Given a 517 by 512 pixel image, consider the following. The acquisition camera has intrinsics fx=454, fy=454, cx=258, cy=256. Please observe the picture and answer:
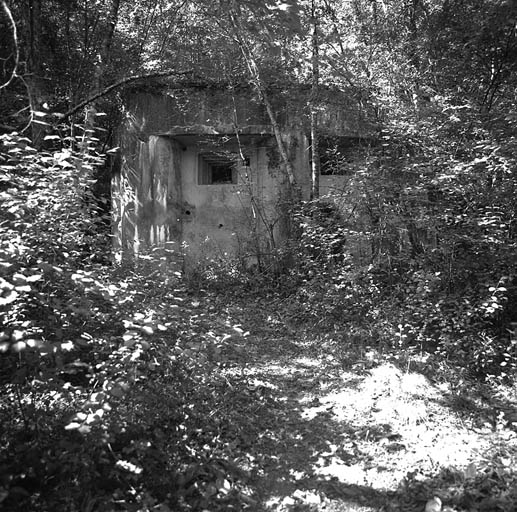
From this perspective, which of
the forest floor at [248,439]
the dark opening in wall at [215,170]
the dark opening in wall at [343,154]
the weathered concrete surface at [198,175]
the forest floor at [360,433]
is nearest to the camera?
the forest floor at [248,439]

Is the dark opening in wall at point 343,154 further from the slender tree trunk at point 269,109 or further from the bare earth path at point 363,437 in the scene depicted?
the bare earth path at point 363,437

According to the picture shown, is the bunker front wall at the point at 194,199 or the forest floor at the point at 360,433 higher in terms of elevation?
the bunker front wall at the point at 194,199

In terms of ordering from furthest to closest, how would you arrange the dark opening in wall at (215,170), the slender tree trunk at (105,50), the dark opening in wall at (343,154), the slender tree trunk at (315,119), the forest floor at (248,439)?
the dark opening in wall at (215,170) < the slender tree trunk at (105,50) < the slender tree trunk at (315,119) < the dark opening in wall at (343,154) < the forest floor at (248,439)

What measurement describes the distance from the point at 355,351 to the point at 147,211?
5.79 meters

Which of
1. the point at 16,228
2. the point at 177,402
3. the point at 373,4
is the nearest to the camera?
the point at 16,228

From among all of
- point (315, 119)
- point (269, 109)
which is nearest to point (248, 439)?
point (315, 119)

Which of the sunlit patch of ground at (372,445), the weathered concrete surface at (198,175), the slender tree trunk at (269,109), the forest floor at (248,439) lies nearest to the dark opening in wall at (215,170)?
the weathered concrete surface at (198,175)

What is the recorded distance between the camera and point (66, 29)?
8984mm

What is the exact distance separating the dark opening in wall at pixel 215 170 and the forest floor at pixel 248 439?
19.9ft

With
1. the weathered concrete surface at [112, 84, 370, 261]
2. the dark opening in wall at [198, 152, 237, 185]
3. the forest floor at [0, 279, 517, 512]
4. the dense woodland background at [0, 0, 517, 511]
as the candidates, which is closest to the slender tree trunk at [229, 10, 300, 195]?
the dense woodland background at [0, 0, 517, 511]

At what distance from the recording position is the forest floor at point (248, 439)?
2.78 m

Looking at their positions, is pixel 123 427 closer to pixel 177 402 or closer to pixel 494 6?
pixel 177 402

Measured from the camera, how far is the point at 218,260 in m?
9.16

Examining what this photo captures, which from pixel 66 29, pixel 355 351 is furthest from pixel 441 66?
pixel 66 29
